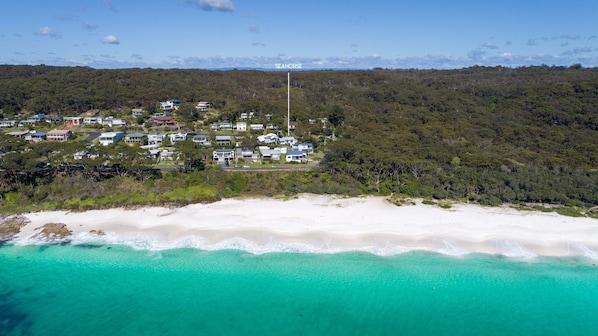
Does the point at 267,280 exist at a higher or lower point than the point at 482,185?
lower

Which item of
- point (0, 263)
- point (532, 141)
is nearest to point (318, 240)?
point (0, 263)

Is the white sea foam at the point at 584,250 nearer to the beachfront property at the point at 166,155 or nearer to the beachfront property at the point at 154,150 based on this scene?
the beachfront property at the point at 166,155

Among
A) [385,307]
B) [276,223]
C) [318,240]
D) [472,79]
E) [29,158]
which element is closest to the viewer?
[385,307]

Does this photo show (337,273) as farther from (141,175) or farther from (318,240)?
(141,175)

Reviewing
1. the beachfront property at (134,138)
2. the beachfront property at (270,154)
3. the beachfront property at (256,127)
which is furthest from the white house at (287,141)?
the beachfront property at (134,138)

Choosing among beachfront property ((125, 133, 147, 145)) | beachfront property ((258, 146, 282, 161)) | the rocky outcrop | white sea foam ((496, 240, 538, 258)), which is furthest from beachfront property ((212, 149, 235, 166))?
white sea foam ((496, 240, 538, 258))

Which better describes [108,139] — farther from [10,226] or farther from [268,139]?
[10,226]
